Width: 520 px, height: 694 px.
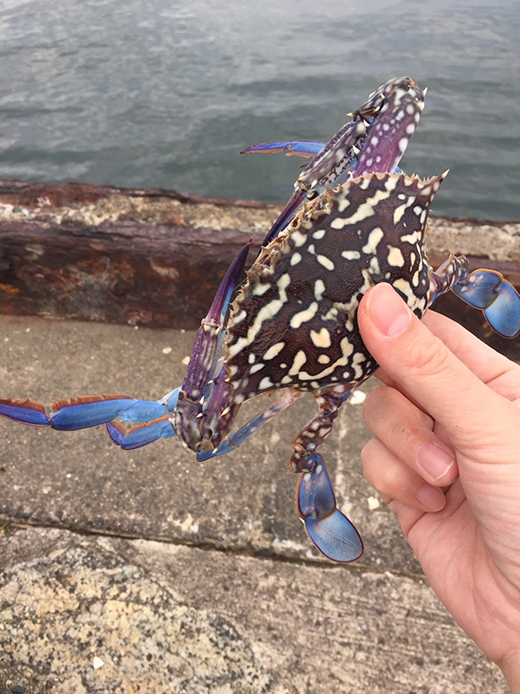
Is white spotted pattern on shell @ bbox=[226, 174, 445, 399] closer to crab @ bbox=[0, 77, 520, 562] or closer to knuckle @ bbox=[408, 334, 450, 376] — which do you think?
crab @ bbox=[0, 77, 520, 562]

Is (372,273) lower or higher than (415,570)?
higher

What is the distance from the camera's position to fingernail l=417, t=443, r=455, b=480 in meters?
1.91

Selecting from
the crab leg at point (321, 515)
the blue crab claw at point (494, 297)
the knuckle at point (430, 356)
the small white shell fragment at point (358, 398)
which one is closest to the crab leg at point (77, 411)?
the crab leg at point (321, 515)

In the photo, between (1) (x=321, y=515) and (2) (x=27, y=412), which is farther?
(1) (x=321, y=515)

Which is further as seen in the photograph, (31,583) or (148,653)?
(31,583)

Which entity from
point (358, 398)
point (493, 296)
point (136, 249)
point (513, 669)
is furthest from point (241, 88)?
point (513, 669)

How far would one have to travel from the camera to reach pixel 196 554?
256cm

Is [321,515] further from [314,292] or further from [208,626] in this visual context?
[314,292]

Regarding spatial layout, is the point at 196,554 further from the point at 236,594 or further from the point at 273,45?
the point at 273,45

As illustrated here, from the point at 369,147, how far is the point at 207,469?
193 cm

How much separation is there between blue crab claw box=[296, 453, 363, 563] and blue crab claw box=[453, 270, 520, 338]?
3.52 feet

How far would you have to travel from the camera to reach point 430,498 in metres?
2.10

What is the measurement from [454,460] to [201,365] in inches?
40.8

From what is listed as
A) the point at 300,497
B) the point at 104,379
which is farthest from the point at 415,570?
the point at 104,379
